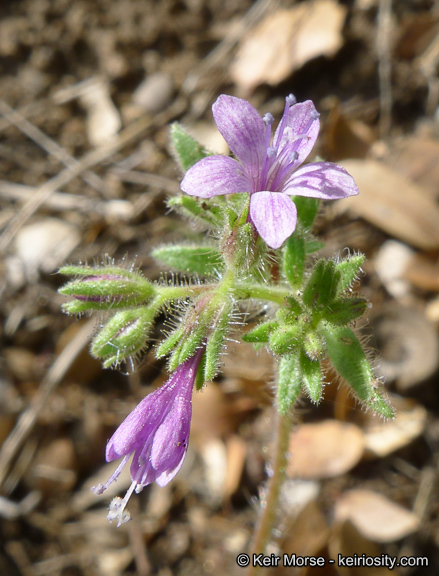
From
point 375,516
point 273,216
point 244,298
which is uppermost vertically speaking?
point 273,216

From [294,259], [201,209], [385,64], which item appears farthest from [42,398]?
[385,64]

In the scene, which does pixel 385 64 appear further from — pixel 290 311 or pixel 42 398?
pixel 42 398

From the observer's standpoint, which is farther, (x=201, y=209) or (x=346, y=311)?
(x=201, y=209)

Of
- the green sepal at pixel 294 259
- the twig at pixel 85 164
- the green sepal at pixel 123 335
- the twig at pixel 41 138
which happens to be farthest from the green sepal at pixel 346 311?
the twig at pixel 85 164

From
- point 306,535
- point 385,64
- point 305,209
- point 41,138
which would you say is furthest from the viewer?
point 41,138

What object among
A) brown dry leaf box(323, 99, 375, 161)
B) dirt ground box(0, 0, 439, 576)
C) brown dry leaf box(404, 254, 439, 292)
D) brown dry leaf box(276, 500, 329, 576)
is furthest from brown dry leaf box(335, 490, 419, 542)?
brown dry leaf box(323, 99, 375, 161)

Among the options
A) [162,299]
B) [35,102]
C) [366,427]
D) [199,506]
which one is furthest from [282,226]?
[35,102]

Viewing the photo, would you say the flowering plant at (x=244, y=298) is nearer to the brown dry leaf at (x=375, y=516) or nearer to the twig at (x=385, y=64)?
the brown dry leaf at (x=375, y=516)
